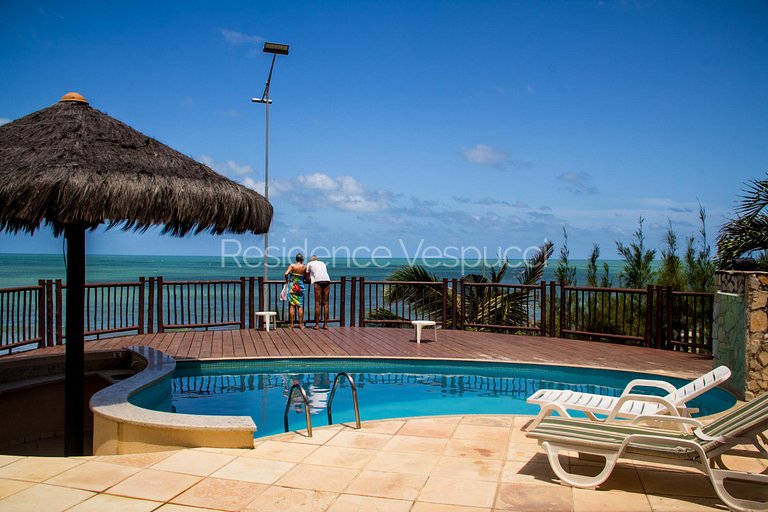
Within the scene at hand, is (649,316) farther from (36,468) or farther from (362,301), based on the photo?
(36,468)

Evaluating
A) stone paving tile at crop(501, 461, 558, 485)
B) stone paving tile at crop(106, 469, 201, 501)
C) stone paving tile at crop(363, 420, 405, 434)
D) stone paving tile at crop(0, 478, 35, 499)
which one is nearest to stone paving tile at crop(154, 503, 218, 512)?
stone paving tile at crop(106, 469, 201, 501)

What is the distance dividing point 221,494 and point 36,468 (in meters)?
1.45

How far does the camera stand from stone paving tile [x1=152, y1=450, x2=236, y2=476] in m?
4.28

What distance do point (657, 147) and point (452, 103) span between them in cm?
1076

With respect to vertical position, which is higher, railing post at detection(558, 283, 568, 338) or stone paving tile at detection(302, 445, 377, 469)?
railing post at detection(558, 283, 568, 338)

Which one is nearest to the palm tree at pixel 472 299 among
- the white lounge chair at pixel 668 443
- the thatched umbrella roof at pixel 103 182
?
the thatched umbrella roof at pixel 103 182

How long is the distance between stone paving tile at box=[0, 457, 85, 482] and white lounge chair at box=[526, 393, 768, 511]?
10.5 feet

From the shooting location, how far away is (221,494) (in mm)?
3836

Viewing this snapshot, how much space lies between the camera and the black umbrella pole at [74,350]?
17.8 ft

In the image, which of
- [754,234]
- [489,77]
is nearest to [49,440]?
[754,234]

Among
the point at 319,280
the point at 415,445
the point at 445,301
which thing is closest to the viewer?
the point at 415,445

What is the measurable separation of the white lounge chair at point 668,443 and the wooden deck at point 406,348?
448 cm

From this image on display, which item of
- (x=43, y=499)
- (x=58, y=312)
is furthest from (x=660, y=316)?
(x=58, y=312)

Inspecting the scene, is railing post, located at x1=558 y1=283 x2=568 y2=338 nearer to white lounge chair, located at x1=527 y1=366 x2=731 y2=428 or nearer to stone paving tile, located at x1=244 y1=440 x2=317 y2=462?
white lounge chair, located at x1=527 y1=366 x2=731 y2=428
